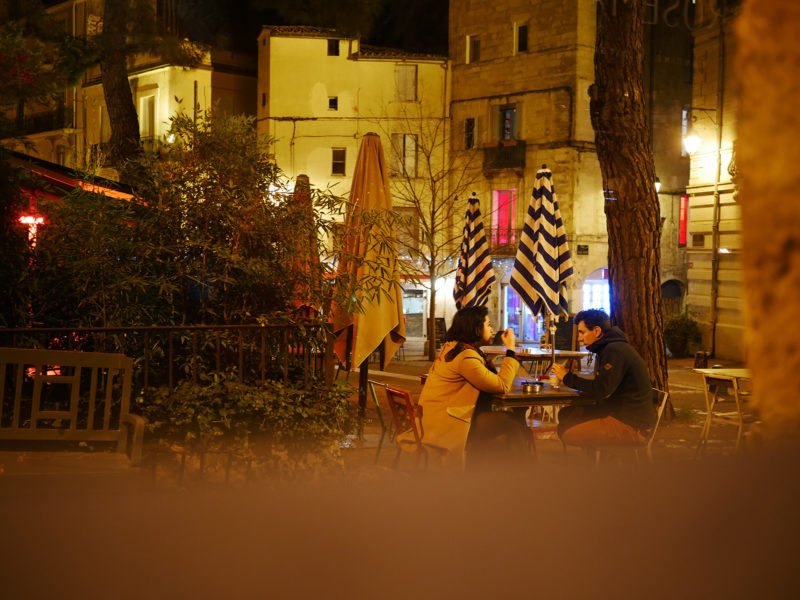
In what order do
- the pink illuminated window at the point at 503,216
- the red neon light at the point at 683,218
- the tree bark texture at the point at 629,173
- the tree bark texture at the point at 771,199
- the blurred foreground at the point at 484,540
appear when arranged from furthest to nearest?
1. the pink illuminated window at the point at 503,216
2. the red neon light at the point at 683,218
3. the tree bark texture at the point at 629,173
4. the blurred foreground at the point at 484,540
5. the tree bark texture at the point at 771,199

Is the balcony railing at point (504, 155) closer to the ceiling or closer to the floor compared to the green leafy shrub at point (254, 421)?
closer to the ceiling

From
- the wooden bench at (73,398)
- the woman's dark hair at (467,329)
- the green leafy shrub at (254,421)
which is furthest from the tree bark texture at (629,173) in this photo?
the wooden bench at (73,398)

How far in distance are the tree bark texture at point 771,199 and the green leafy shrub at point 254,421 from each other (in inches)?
185

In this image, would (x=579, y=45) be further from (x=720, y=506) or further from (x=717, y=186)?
(x=720, y=506)

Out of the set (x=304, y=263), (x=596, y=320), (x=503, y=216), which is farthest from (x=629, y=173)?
(x=503, y=216)

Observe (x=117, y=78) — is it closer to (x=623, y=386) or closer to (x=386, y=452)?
(x=386, y=452)

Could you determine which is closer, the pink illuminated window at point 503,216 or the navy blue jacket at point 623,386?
the navy blue jacket at point 623,386

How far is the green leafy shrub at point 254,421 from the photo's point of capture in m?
5.92

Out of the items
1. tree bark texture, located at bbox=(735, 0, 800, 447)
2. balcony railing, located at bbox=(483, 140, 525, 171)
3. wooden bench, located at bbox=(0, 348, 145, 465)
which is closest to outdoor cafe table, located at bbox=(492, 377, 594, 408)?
wooden bench, located at bbox=(0, 348, 145, 465)

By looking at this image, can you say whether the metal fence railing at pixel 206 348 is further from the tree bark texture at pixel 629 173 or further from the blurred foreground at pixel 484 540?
the tree bark texture at pixel 629 173

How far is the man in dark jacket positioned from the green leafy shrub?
2.21 m

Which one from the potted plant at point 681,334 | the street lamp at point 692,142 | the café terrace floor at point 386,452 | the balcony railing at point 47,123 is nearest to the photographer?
the café terrace floor at point 386,452

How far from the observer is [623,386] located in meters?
7.24

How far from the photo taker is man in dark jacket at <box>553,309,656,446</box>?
280 inches
